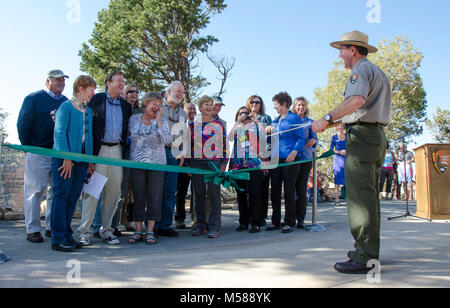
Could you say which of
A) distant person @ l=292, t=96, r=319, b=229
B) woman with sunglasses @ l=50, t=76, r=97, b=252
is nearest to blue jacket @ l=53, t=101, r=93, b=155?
woman with sunglasses @ l=50, t=76, r=97, b=252

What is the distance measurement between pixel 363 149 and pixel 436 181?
3.87m

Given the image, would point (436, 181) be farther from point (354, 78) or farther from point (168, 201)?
point (168, 201)

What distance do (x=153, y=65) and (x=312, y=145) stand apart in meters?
13.8

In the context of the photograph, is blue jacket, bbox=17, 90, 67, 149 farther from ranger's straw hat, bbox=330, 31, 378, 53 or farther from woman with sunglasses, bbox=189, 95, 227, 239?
ranger's straw hat, bbox=330, 31, 378, 53

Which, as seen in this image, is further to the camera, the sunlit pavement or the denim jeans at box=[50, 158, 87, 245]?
the denim jeans at box=[50, 158, 87, 245]

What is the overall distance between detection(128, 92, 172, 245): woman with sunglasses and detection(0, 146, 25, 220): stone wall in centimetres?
333

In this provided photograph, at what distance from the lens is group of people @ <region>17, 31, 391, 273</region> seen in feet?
9.75

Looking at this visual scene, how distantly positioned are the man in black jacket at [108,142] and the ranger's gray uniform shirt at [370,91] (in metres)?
2.92

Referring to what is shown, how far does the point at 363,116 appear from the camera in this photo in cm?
300

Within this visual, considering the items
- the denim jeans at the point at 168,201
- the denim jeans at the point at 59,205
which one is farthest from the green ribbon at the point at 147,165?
the denim jeans at the point at 168,201

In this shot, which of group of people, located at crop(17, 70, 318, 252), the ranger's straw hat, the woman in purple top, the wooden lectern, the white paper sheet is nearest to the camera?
the ranger's straw hat

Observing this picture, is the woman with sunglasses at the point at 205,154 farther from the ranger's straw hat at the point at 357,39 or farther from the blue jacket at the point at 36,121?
the ranger's straw hat at the point at 357,39

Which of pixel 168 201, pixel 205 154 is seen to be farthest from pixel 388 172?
pixel 168 201
